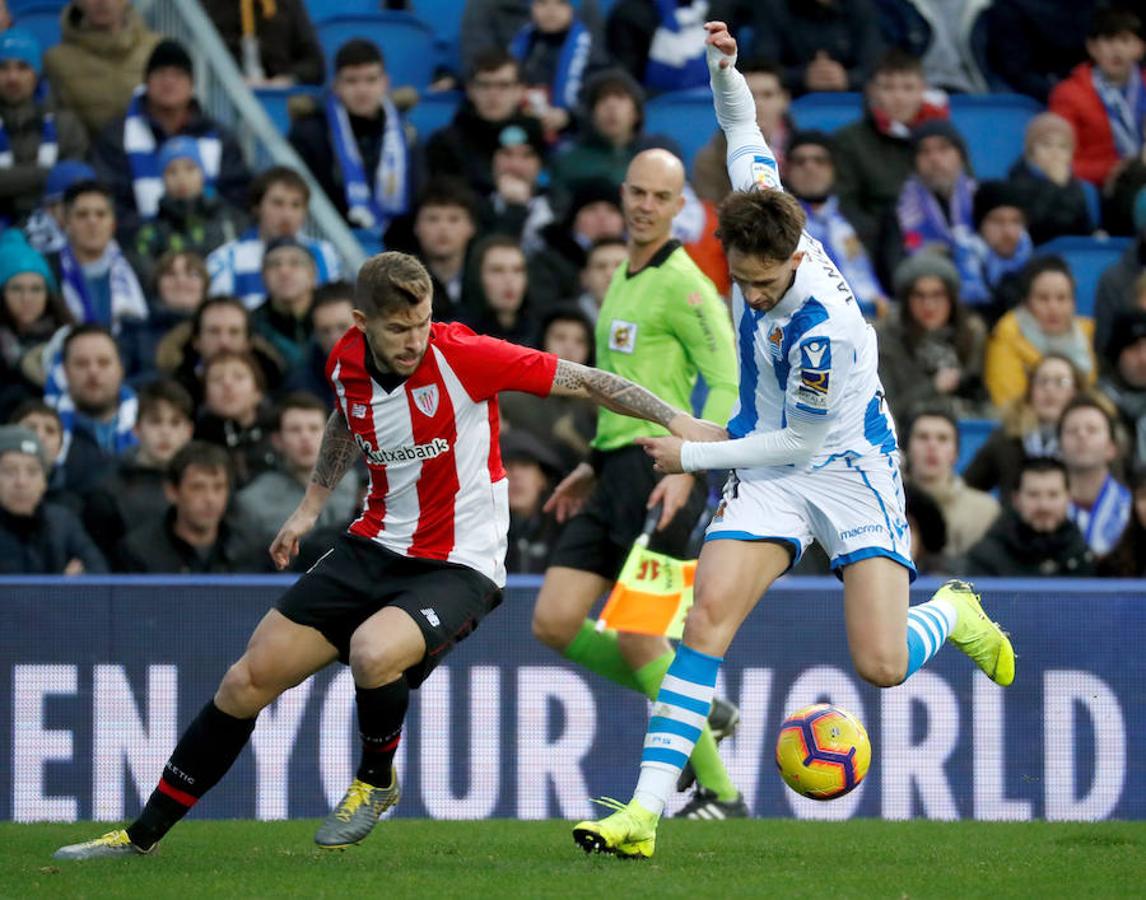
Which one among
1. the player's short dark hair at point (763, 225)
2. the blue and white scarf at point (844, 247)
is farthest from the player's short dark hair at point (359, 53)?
the player's short dark hair at point (763, 225)

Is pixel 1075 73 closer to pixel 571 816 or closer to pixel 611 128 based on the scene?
pixel 611 128

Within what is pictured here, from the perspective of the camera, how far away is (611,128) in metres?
13.1

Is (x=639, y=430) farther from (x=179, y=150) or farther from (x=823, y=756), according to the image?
(x=179, y=150)

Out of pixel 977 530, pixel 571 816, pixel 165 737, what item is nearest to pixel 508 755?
pixel 571 816

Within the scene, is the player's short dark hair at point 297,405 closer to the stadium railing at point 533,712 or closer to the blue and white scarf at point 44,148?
the stadium railing at point 533,712

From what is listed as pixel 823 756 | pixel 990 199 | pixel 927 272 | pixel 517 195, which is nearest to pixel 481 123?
pixel 517 195

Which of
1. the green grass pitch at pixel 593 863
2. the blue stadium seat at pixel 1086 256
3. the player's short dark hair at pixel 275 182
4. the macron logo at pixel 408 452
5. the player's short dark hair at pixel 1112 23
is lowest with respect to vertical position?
the green grass pitch at pixel 593 863

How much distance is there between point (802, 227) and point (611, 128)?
6.41 m

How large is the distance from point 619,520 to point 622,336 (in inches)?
28.9

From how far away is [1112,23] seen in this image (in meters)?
14.5

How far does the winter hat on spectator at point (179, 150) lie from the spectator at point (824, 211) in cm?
347

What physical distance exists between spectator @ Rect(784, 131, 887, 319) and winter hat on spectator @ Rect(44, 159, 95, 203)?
409 cm

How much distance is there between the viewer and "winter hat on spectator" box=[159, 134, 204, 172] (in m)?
12.6

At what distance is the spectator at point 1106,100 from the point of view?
1450 centimetres
